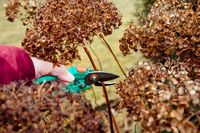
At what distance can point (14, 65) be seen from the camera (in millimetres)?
4641

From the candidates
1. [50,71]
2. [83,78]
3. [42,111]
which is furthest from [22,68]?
[42,111]

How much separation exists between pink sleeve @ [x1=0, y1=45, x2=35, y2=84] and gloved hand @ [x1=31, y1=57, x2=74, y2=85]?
122mm

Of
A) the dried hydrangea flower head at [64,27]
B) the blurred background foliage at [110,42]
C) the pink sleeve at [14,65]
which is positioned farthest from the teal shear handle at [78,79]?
the blurred background foliage at [110,42]

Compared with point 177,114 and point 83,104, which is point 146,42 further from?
point 177,114

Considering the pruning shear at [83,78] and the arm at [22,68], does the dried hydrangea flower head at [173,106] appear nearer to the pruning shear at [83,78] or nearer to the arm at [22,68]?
the pruning shear at [83,78]

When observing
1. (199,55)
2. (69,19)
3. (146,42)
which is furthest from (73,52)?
(199,55)

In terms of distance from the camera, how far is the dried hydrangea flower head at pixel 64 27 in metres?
5.03

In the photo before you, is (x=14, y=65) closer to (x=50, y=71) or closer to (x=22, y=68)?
(x=22, y=68)

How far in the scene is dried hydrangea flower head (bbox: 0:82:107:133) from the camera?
9.62 ft

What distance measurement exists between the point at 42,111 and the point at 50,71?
2.02m

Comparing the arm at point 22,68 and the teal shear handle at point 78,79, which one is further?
the teal shear handle at point 78,79

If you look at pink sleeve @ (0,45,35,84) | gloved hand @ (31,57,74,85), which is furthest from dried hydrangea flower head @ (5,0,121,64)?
pink sleeve @ (0,45,35,84)

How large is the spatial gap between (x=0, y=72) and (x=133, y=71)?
4.78ft

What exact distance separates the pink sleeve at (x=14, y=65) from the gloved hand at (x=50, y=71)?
0.12m
